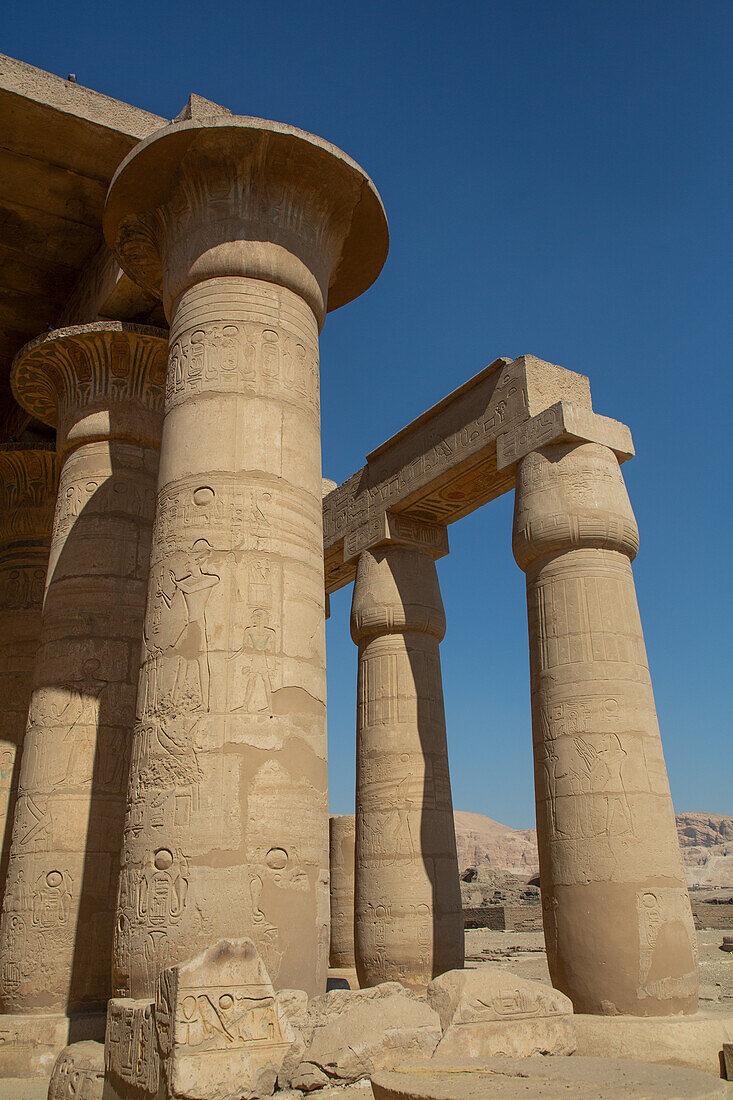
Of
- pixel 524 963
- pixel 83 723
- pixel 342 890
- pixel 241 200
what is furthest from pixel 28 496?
pixel 524 963

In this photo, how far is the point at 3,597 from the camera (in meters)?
12.3

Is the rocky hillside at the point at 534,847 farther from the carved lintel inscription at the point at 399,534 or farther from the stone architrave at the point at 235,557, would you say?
the stone architrave at the point at 235,557

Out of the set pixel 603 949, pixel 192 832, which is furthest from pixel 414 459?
pixel 192 832

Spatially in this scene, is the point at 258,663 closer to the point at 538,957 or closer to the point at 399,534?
the point at 399,534

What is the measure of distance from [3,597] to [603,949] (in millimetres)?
8915

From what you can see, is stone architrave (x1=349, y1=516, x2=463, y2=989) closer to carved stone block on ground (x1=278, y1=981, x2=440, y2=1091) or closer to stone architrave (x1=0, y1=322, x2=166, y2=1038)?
stone architrave (x1=0, y1=322, x2=166, y2=1038)

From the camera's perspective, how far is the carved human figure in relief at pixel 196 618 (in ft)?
19.0

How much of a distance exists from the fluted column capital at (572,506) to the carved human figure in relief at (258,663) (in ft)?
14.4

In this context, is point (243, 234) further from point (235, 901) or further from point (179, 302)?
point (235, 901)

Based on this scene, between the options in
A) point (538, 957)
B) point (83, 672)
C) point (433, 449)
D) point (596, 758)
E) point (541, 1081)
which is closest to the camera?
point (541, 1081)

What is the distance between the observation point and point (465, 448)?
11641mm

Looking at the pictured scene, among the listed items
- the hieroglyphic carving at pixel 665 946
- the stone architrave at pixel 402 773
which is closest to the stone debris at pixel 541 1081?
the hieroglyphic carving at pixel 665 946

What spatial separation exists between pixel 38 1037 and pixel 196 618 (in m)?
3.76

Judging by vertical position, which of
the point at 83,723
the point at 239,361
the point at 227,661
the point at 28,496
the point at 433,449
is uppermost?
the point at 433,449
